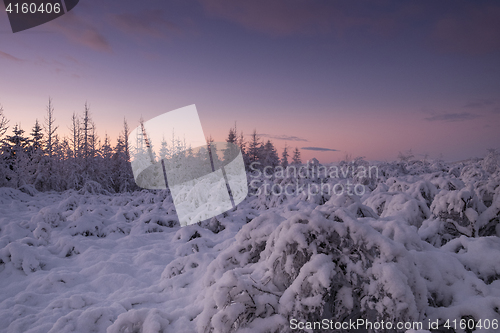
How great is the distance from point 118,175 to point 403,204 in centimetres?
3184

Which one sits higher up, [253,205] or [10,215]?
[10,215]

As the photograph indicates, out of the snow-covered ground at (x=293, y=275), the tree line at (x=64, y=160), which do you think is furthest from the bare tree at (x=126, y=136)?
the snow-covered ground at (x=293, y=275)

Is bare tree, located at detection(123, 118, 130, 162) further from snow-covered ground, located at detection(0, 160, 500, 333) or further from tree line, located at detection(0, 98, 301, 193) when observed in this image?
snow-covered ground, located at detection(0, 160, 500, 333)

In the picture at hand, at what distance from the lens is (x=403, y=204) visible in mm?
4652

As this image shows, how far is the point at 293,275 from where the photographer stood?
6.77ft

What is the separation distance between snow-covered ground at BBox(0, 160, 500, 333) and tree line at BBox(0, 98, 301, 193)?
719 inches

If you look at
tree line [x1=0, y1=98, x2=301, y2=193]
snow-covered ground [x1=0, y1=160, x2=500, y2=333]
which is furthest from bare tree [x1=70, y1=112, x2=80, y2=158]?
snow-covered ground [x1=0, y1=160, x2=500, y2=333]

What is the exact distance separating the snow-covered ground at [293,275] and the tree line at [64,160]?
719 inches

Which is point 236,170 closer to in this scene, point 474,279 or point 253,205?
point 253,205

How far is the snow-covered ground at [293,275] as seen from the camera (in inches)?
70.4

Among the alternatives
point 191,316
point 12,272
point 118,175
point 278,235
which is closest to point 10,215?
point 12,272

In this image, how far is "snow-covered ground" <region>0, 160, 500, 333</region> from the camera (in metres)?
1.79

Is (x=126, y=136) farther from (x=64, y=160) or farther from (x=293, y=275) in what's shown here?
(x=293, y=275)

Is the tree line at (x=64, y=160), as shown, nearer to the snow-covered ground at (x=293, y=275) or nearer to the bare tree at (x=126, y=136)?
the bare tree at (x=126, y=136)
